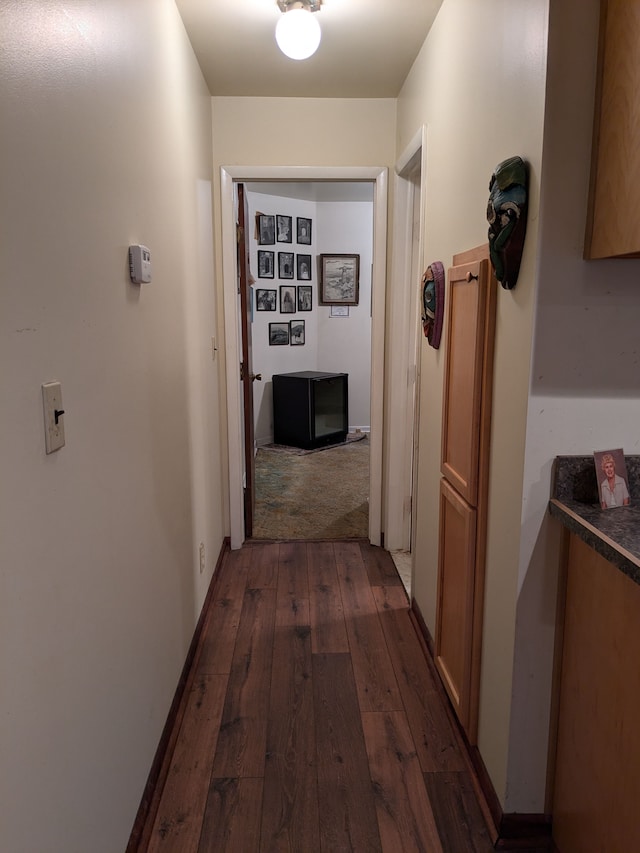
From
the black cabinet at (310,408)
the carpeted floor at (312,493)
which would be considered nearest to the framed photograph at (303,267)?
the black cabinet at (310,408)

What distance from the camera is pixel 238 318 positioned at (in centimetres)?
335

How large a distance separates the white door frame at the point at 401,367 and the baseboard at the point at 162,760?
1309 mm

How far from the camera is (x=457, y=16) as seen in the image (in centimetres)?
200

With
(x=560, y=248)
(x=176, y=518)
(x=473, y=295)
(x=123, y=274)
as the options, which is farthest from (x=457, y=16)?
(x=176, y=518)

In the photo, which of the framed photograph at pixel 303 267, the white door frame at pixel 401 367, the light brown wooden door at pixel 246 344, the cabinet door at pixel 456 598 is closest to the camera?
the cabinet door at pixel 456 598

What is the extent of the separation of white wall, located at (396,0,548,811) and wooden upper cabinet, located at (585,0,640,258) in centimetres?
12

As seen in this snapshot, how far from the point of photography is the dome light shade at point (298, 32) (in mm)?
2115

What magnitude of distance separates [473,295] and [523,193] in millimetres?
415

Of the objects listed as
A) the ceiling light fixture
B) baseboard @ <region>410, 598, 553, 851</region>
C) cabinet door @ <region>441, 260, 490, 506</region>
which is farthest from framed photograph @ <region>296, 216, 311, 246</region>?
baseboard @ <region>410, 598, 553, 851</region>

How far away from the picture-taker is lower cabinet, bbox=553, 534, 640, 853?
1.19m

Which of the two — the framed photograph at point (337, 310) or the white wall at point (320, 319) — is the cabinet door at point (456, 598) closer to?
the white wall at point (320, 319)

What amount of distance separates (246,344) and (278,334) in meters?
2.70

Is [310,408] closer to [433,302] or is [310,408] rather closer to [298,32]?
[433,302]

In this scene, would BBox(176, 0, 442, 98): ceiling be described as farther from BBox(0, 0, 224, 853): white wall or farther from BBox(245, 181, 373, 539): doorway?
BBox(245, 181, 373, 539): doorway
